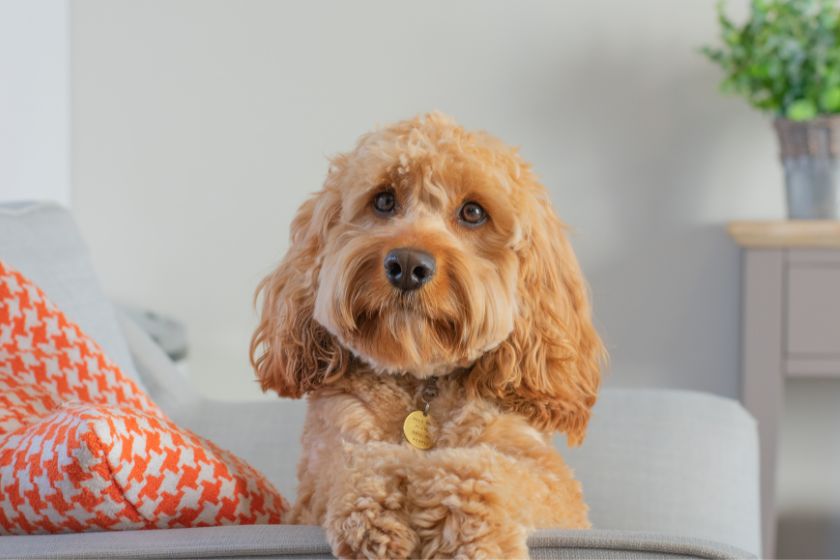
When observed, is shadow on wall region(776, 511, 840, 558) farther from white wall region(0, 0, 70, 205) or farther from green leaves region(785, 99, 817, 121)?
white wall region(0, 0, 70, 205)

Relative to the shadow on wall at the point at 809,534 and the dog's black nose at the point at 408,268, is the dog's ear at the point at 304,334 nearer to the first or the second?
the dog's black nose at the point at 408,268

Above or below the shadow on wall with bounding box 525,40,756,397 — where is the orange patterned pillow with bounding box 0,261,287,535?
below

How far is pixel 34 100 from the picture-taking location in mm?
2893

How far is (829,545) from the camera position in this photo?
10.1 feet

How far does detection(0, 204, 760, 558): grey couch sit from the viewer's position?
5.75ft

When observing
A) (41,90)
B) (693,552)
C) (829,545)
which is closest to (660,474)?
(693,552)

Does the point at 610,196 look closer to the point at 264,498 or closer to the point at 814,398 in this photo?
the point at 814,398

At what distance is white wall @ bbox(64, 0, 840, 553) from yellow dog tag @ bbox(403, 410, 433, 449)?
6.20 feet

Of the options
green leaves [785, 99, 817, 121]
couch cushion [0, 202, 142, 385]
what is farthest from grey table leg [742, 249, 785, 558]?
couch cushion [0, 202, 142, 385]

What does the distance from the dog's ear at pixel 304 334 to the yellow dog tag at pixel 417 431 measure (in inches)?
4.5

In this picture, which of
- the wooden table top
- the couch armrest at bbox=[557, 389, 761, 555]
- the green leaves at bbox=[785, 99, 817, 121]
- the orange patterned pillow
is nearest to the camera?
the orange patterned pillow

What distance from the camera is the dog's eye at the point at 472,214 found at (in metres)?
1.27

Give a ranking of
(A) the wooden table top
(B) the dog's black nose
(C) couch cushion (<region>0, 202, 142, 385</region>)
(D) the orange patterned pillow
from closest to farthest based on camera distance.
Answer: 1. (D) the orange patterned pillow
2. (B) the dog's black nose
3. (C) couch cushion (<region>0, 202, 142, 385</region>)
4. (A) the wooden table top

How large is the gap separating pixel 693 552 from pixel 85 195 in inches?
102
